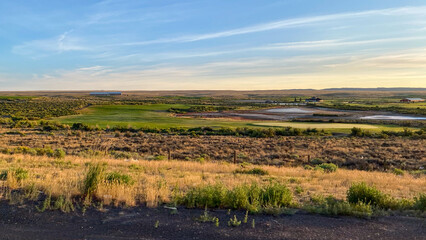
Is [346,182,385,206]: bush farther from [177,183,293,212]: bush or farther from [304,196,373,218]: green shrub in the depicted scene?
[177,183,293,212]: bush

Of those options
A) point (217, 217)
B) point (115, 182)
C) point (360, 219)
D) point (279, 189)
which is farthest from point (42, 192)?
point (360, 219)

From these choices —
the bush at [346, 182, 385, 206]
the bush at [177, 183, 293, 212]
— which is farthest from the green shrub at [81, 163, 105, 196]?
the bush at [346, 182, 385, 206]

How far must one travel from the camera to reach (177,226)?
561 centimetres

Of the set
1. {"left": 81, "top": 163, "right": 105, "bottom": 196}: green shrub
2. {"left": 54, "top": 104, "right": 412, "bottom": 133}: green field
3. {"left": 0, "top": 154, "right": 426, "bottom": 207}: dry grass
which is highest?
{"left": 81, "top": 163, "right": 105, "bottom": 196}: green shrub

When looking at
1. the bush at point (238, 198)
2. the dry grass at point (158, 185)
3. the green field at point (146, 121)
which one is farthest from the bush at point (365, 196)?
the green field at point (146, 121)

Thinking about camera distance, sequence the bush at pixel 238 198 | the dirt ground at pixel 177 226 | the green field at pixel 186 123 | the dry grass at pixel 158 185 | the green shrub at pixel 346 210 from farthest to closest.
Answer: the green field at pixel 186 123 → the dry grass at pixel 158 185 → the bush at pixel 238 198 → the green shrub at pixel 346 210 → the dirt ground at pixel 177 226

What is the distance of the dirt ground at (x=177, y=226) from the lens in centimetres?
521

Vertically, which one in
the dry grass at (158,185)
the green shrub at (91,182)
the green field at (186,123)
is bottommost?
the green field at (186,123)

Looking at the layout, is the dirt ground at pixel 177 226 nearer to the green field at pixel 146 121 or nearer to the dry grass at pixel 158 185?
the dry grass at pixel 158 185

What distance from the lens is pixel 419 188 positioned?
37.0 feet

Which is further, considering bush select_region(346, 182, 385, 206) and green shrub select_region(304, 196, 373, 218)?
bush select_region(346, 182, 385, 206)

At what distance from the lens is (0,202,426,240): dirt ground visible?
5.21 metres

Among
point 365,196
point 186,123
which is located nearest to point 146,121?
point 186,123

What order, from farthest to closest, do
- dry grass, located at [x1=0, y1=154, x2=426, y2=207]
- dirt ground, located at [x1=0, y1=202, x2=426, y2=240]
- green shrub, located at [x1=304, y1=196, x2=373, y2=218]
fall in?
dry grass, located at [x1=0, y1=154, x2=426, y2=207] < green shrub, located at [x1=304, y1=196, x2=373, y2=218] < dirt ground, located at [x1=0, y1=202, x2=426, y2=240]
